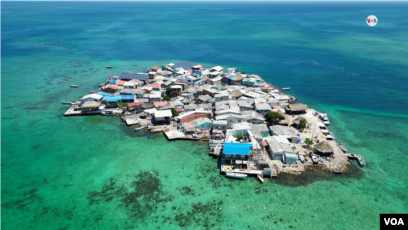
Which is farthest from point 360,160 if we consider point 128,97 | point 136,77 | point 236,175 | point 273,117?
point 136,77

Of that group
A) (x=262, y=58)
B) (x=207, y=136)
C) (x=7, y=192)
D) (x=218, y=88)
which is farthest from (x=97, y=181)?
(x=262, y=58)

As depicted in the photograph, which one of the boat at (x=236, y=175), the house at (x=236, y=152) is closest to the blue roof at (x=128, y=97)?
the house at (x=236, y=152)

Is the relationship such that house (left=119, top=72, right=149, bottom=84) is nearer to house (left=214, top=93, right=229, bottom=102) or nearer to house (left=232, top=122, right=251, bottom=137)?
house (left=214, top=93, right=229, bottom=102)

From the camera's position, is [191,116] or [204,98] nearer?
[191,116]

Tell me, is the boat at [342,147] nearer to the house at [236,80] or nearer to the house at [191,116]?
the house at [191,116]

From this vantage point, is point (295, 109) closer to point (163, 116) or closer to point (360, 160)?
point (360, 160)

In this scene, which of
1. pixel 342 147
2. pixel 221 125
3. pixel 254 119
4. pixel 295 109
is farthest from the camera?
pixel 295 109

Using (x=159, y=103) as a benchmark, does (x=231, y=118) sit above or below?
below
